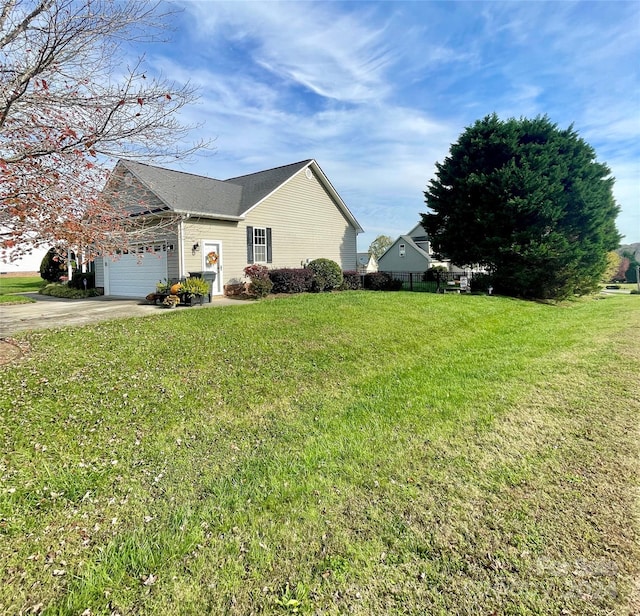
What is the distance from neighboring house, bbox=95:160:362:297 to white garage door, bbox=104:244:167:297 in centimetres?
4

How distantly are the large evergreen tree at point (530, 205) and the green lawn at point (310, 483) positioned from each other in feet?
37.2

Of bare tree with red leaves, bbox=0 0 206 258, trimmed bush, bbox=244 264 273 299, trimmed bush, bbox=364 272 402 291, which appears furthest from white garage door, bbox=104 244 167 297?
trimmed bush, bbox=364 272 402 291

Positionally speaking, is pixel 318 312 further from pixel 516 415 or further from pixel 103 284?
pixel 103 284

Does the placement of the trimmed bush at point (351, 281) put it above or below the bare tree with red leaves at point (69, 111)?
below

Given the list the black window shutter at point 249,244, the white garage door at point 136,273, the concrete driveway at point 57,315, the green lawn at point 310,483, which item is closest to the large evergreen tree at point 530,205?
the black window shutter at point 249,244

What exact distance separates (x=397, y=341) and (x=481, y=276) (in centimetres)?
1282

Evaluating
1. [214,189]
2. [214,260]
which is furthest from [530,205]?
[214,189]

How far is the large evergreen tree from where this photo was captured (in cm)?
1548

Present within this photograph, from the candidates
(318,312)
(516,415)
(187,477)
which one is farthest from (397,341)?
(187,477)

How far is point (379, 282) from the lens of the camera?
1800 centimetres

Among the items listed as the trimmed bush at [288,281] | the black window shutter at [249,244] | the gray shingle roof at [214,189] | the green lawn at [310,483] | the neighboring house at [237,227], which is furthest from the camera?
the black window shutter at [249,244]

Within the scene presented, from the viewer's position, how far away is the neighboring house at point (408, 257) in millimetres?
32656

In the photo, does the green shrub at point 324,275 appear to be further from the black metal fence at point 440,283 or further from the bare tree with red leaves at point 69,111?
the bare tree with red leaves at point 69,111

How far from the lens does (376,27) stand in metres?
7.91
